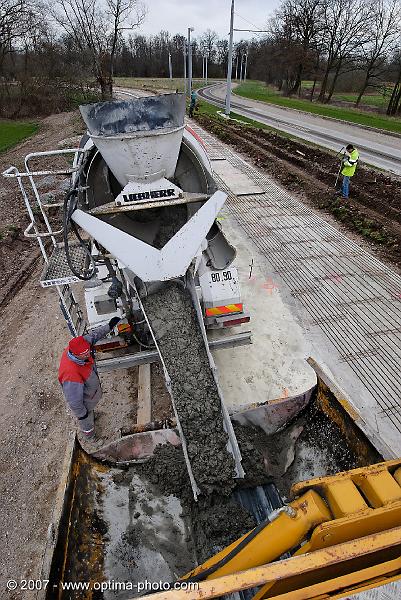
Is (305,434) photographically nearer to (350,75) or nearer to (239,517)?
(239,517)

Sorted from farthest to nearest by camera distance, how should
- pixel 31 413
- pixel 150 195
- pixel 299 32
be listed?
pixel 299 32 < pixel 31 413 < pixel 150 195

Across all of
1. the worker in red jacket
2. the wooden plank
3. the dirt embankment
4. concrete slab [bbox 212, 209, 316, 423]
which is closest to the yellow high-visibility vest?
the dirt embankment

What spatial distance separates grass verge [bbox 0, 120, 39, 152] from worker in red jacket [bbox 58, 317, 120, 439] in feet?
55.3

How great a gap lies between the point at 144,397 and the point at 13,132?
71.6 ft

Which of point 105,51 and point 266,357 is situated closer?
point 266,357

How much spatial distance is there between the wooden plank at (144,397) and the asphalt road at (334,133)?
1151 centimetres

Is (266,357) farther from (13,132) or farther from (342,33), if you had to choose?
(342,33)

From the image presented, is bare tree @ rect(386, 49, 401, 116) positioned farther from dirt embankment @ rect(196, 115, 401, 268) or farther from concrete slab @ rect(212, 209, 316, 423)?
concrete slab @ rect(212, 209, 316, 423)

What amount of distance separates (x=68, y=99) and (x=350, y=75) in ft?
108

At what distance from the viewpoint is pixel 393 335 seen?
5777 mm

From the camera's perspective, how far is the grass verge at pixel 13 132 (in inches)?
731

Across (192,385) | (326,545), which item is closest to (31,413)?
(192,385)

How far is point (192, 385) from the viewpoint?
3.56 metres

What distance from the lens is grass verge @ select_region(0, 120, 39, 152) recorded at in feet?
60.9
